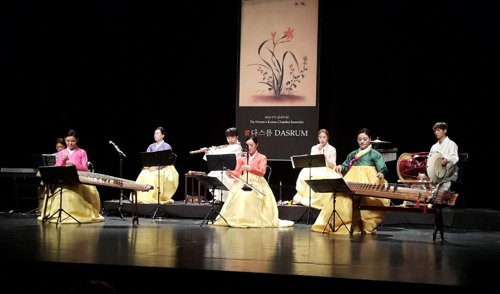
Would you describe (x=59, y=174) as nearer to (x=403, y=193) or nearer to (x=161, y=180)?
(x=161, y=180)

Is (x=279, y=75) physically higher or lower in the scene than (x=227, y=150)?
higher

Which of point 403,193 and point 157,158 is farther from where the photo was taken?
point 157,158

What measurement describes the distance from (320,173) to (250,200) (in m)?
1.53

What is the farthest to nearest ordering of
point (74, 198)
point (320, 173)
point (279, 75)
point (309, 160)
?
point (279, 75) < point (320, 173) < point (74, 198) < point (309, 160)

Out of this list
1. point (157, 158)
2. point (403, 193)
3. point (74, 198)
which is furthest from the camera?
point (157, 158)

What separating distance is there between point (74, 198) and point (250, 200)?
2.56 metres

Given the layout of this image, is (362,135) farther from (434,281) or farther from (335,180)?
(434,281)

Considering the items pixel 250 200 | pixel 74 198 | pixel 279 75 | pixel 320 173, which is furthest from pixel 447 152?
pixel 74 198

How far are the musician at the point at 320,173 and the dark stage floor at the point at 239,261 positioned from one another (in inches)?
80.1

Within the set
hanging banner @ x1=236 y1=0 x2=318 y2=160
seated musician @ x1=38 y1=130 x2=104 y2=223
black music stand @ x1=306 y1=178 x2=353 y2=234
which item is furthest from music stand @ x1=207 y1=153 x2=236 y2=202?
hanging banner @ x1=236 y1=0 x2=318 y2=160

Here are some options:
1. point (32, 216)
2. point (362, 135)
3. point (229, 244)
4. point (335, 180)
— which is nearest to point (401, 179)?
point (362, 135)

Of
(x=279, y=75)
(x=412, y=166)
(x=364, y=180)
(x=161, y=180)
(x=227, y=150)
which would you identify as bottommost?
(x=161, y=180)

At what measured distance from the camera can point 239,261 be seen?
4.70 metres

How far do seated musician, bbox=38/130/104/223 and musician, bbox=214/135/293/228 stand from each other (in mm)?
1876
